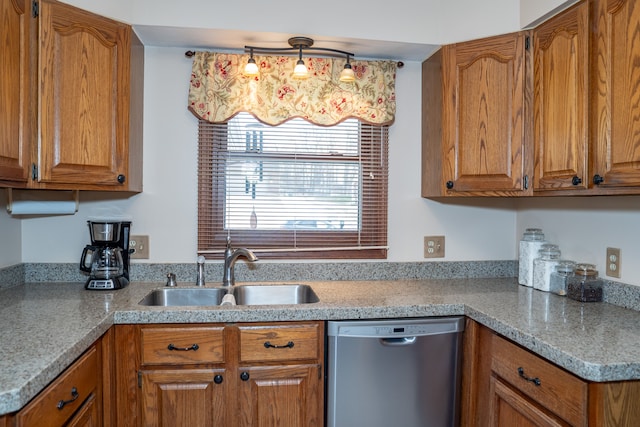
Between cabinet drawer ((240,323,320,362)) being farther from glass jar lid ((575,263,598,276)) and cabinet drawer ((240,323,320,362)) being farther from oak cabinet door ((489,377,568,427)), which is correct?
glass jar lid ((575,263,598,276))

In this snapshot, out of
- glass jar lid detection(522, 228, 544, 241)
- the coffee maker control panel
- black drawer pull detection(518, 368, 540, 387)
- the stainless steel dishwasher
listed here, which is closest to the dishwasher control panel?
the stainless steel dishwasher

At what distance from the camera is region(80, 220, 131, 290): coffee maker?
6.19 feet

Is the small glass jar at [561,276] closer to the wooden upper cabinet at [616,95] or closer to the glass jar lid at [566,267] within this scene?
the glass jar lid at [566,267]

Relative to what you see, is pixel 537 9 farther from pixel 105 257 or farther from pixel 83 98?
pixel 105 257

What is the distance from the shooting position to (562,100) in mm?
1621

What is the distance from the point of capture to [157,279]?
2086 mm

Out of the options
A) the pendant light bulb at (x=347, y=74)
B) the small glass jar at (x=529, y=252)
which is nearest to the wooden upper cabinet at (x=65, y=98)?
the pendant light bulb at (x=347, y=74)

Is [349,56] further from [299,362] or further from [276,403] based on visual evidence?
[276,403]

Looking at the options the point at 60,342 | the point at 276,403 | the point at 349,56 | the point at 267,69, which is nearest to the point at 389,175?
the point at 349,56

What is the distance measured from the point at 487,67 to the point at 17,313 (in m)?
2.10

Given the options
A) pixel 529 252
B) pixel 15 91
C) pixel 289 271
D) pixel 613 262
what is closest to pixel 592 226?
pixel 613 262

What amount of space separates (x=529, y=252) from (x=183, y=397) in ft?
5.39

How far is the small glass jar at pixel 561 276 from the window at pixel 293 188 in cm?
79

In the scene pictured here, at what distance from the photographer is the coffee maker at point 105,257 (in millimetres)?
1886
